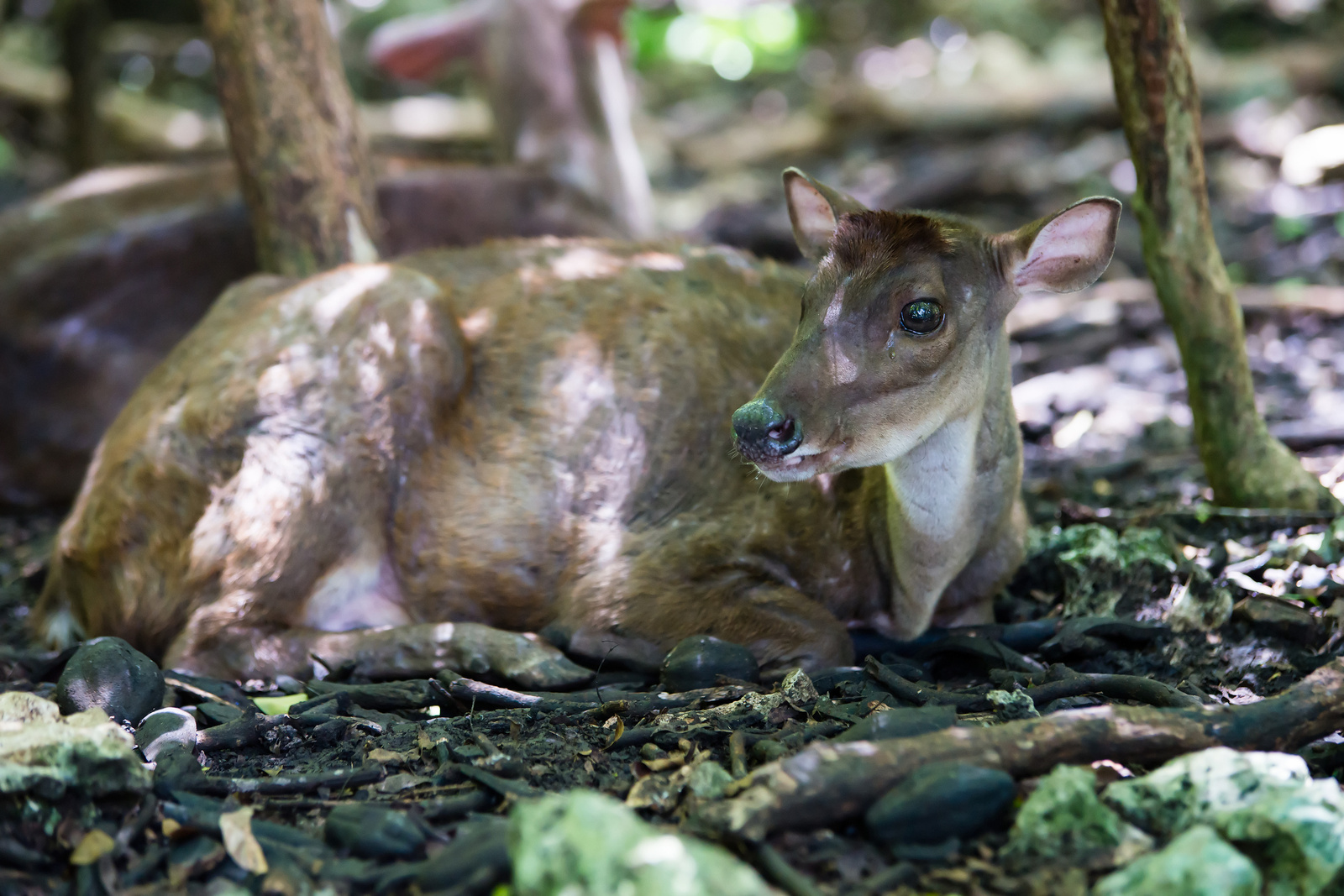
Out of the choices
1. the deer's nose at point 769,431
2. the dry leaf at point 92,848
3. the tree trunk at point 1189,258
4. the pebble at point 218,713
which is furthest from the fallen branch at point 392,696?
the tree trunk at point 1189,258

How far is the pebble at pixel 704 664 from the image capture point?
11.8 ft

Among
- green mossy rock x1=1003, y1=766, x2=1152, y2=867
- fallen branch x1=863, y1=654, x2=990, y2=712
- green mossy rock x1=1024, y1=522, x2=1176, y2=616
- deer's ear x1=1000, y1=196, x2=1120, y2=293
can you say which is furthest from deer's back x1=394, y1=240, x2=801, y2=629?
green mossy rock x1=1003, y1=766, x2=1152, y2=867

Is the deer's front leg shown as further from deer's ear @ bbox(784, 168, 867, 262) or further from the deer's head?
deer's ear @ bbox(784, 168, 867, 262)

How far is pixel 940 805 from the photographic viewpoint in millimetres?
2557

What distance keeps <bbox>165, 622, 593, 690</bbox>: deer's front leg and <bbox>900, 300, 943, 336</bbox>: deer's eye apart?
1517mm

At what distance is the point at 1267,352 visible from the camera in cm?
640

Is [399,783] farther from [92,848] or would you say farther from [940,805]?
[940,805]

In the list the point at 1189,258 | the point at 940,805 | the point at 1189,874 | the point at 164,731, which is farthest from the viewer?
the point at 1189,258

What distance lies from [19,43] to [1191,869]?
1375cm

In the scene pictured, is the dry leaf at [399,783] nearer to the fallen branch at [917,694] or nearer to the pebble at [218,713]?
the pebble at [218,713]

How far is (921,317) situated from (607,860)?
1.83 meters

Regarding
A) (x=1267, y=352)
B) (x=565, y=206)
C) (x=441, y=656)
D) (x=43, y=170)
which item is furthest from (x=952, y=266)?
(x=43, y=170)

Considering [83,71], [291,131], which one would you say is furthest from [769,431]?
[83,71]

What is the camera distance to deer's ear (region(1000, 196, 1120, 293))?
3.42m
